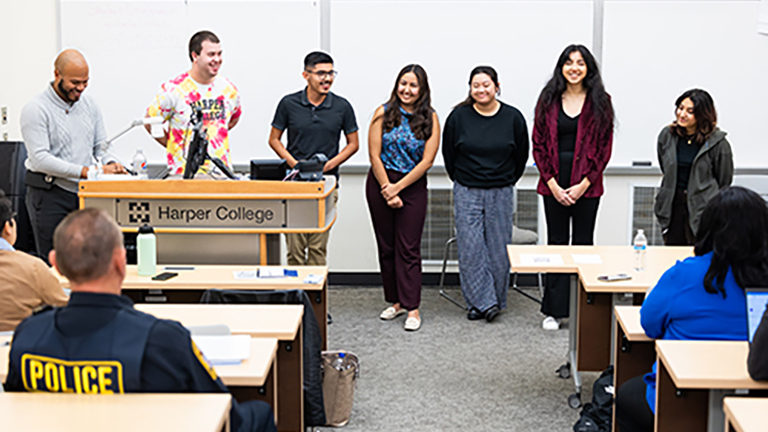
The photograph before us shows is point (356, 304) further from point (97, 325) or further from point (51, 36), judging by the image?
A: point (97, 325)

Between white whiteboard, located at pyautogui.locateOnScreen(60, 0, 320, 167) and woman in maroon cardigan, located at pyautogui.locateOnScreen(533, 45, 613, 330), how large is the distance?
1.98m

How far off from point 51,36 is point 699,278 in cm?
526

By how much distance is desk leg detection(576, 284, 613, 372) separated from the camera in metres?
3.93

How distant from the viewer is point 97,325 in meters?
2.01

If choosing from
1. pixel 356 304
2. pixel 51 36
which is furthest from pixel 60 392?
pixel 51 36

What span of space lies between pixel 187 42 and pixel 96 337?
15.0 ft

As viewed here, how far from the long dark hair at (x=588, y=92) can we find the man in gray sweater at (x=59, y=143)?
8.18 feet

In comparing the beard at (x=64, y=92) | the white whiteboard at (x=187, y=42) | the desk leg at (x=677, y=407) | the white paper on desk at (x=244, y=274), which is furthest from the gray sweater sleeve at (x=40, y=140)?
the desk leg at (x=677, y=407)

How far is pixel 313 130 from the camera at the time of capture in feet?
17.7

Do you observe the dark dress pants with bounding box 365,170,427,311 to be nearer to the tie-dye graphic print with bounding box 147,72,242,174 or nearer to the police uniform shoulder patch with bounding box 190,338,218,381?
the tie-dye graphic print with bounding box 147,72,242,174

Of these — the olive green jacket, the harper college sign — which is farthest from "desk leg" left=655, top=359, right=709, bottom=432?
the olive green jacket

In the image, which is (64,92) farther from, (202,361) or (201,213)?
(202,361)

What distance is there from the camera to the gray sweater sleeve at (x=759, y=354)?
2287 millimetres

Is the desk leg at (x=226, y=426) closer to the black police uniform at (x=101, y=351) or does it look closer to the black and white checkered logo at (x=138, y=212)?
the black police uniform at (x=101, y=351)
